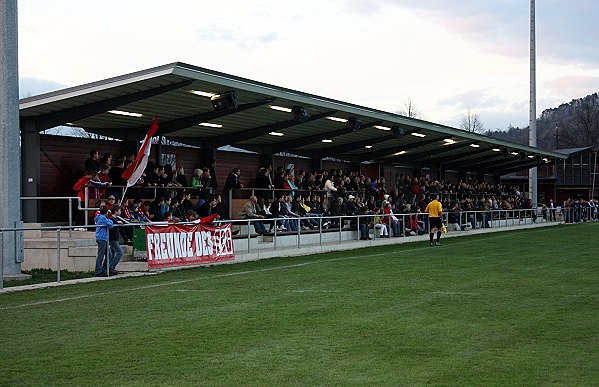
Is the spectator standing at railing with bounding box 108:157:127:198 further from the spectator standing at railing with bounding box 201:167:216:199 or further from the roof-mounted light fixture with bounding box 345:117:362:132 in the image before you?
the roof-mounted light fixture with bounding box 345:117:362:132

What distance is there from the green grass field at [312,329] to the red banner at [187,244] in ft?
5.05

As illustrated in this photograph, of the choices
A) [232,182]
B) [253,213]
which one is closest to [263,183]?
[232,182]

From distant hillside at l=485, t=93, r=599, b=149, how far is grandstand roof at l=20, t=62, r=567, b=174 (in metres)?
69.8

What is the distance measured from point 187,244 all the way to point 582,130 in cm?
10786

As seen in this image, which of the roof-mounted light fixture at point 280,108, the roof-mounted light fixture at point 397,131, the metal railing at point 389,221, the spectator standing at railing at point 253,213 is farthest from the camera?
the roof-mounted light fixture at point 397,131

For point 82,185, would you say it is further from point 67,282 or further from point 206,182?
point 206,182

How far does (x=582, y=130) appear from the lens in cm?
11700

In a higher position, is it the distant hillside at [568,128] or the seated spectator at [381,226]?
the distant hillside at [568,128]

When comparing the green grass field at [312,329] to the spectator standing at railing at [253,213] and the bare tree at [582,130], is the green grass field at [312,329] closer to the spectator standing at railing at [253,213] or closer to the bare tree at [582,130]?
the spectator standing at railing at [253,213]

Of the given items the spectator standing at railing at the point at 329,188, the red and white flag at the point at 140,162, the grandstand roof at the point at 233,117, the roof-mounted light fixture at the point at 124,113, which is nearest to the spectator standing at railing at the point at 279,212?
the grandstand roof at the point at 233,117

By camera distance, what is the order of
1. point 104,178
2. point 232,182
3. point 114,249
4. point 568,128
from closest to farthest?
point 114,249, point 104,178, point 232,182, point 568,128

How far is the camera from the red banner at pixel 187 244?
61.3 ft

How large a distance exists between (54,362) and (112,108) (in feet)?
45.9

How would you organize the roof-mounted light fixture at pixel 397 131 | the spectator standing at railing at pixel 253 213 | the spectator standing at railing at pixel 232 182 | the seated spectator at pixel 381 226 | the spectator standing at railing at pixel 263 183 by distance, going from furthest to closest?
the roof-mounted light fixture at pixel 397 131 → the seated spectator at pixel 381 226 → the spectator standing at railing at pixel 263 183 → the spectator standing at railing at pixel 232 182 → the spectator standing at railing at pixel 253 213
